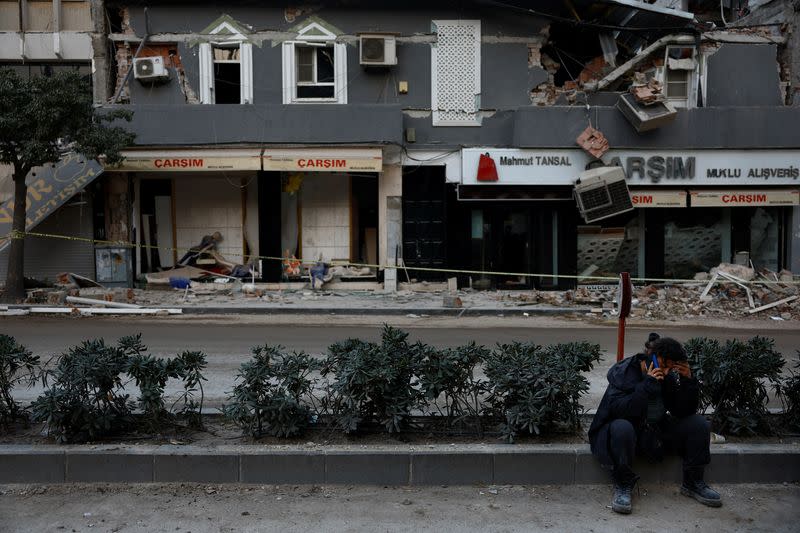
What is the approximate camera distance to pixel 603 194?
17.8 m

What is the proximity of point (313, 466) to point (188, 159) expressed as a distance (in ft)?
47.2

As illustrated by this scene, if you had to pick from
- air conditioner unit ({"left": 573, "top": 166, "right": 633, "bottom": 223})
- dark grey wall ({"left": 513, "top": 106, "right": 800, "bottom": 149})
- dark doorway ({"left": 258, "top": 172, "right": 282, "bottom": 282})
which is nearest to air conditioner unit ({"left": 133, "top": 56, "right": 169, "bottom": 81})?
dark doorway ({"left": 258, "top": 172, "right": 282, "bottom": 282})

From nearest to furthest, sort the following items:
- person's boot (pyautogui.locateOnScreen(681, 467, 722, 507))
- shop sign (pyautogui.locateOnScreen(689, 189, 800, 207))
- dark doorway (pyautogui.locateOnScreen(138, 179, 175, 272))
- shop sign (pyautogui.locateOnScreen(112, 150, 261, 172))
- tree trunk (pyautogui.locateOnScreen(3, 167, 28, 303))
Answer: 1. person's boot (pyautogui.locateOnScreen(681, 467, 722, 507))
2. tree trunk (pyautogui.locateOnScreen(3, 167, 28, 303))
3. shop sign (pyautogui.locateOnScreen(112, 150, 261, 172))
4. shop sign (pyautogui.locateOnScreen(689, 189, 800, 207))
5. dark doorway (pyautogui.locateOnScreen(138, 179, 175, 272))

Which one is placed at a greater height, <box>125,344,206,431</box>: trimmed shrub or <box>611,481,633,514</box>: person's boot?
<box>125,344,206,431</box>: trimmed shrub

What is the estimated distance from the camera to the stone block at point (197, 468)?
503 cm

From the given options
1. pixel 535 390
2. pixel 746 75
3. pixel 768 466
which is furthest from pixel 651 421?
pixel 746 75

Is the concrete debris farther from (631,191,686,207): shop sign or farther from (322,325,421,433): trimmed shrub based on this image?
(322,325,421,433): trimmed shrub

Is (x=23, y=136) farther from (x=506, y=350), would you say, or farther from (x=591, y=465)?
(x=591, y=465)

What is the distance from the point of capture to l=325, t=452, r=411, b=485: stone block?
16.6 feet

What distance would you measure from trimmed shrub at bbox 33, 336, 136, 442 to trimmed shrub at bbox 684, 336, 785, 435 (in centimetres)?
429

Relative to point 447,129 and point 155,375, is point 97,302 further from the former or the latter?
point 155,375

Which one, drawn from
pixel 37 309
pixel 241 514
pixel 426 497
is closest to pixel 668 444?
pixel 426 497

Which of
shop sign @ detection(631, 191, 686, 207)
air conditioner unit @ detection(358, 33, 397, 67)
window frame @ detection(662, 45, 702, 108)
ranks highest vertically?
air conditioner unit @ detection(358, 33, 397, 67)

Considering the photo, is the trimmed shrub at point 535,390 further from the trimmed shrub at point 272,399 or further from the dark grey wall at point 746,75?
the dark grey wall at point 746,75
